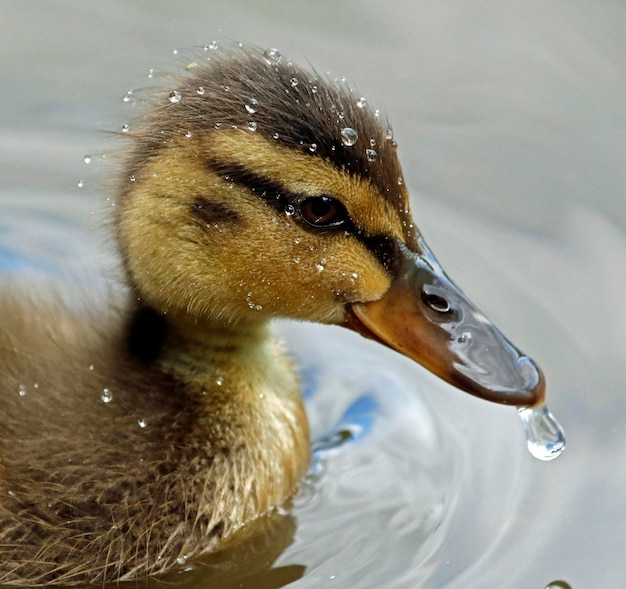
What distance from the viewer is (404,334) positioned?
11.7 feet

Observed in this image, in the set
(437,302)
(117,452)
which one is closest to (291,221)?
(437,302)

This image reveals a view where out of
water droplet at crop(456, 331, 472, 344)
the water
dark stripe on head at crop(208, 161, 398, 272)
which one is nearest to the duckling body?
the water

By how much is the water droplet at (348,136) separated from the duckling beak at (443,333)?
31 centimetres

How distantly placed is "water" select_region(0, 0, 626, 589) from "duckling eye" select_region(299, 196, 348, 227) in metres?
0.50

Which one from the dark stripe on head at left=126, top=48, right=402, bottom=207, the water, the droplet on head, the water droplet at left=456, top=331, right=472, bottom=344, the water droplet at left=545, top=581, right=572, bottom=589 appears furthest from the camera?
the water

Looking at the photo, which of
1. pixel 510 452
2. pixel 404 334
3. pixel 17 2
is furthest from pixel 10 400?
pixel 17 2

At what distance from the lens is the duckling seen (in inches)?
137

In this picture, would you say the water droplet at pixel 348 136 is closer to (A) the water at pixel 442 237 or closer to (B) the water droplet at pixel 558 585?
(A) the water at pixel 442 237

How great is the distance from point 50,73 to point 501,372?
2.83 metres

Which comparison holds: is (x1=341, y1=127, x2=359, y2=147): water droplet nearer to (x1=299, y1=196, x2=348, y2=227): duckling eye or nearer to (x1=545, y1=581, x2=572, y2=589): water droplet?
(x1=299, y1=196, x2=348, y2=227): duckling eye

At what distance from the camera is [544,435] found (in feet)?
13.1

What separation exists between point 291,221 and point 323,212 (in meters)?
0.09

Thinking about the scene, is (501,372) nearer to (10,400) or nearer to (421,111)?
(10,400)

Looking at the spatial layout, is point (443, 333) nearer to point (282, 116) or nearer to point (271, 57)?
point (282, 116)
